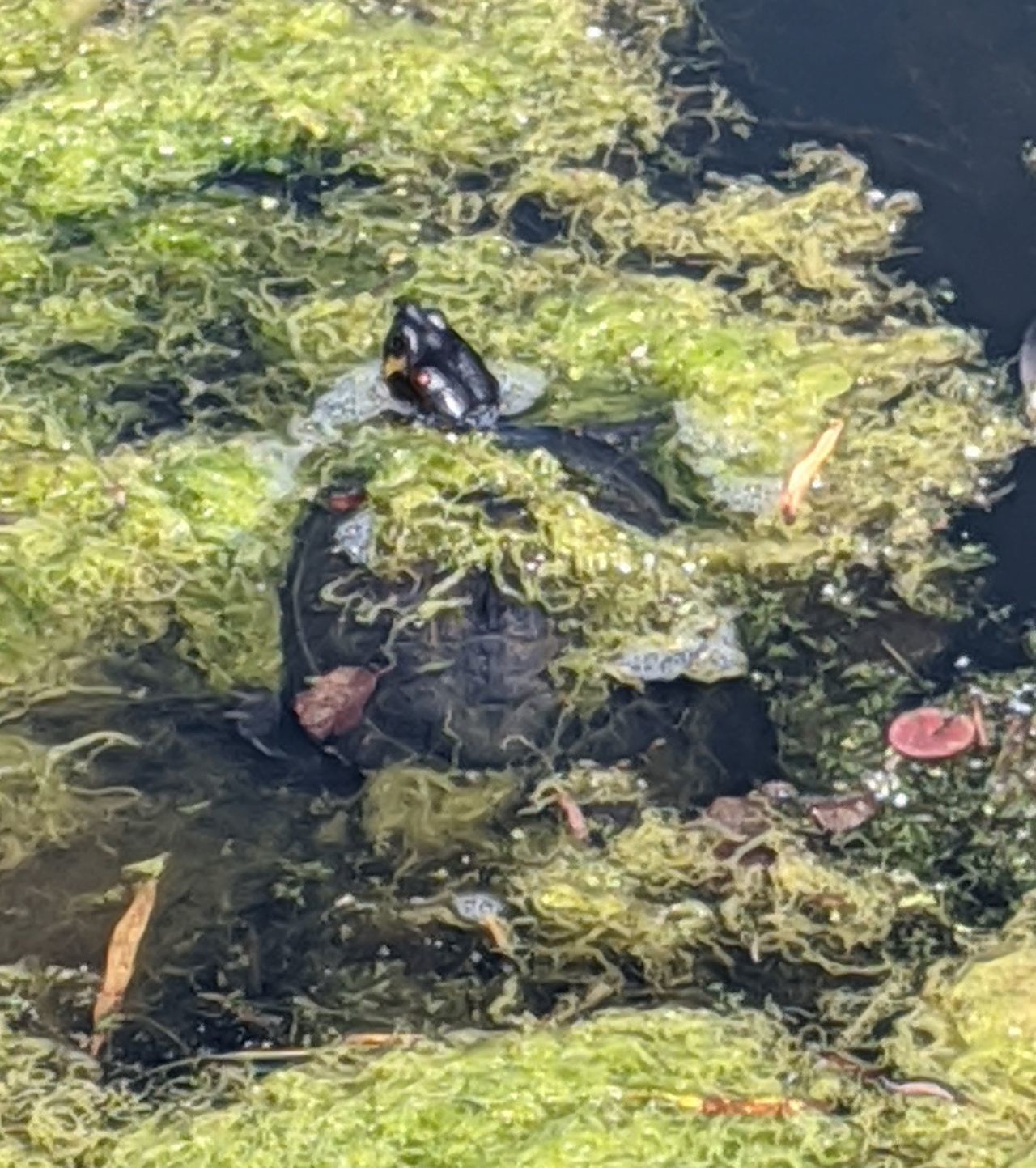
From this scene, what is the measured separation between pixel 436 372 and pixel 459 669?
→ 67cm

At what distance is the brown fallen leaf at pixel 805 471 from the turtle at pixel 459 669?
22 centimetres

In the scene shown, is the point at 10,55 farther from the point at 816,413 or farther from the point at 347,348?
the point at 816,413

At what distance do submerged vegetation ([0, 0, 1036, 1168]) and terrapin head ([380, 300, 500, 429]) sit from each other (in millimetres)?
73

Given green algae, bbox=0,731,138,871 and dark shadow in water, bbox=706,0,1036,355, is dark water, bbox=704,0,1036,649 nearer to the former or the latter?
dark shadow in water, bbox=706,0,1036,355

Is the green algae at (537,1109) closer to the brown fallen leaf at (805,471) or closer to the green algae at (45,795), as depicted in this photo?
the green algae at (45,795)

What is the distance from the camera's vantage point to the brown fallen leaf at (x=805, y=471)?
379 cm

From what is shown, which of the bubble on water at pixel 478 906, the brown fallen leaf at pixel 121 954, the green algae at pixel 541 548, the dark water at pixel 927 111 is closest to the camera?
the brown fallen leaf at pixel 121 954

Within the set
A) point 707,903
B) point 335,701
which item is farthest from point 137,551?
point 707,903

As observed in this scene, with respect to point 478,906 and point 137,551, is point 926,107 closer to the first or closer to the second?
point 137,551

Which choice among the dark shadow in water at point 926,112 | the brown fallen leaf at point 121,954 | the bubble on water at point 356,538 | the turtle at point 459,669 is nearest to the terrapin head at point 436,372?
the turtle at point 459,669

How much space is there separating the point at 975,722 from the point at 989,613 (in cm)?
27

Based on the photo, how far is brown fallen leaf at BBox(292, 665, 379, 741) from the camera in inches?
137

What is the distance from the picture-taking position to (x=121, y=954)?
3186 mm

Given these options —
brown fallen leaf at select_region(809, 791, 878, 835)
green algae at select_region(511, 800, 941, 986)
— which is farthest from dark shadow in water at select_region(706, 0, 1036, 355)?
green algae at select_region(511, 800, 941, 986)
